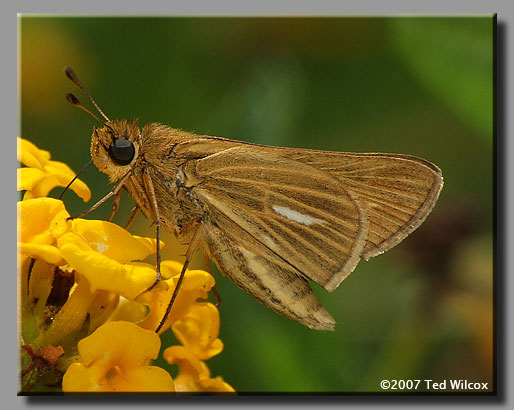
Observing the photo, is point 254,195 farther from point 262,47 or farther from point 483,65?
point 483,65

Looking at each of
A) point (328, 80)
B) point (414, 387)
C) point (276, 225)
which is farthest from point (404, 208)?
point (328, 80)

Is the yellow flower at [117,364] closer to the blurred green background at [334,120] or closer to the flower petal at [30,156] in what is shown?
the flower petal at [30,156]

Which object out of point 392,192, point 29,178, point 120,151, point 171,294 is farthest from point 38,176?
point 392,192

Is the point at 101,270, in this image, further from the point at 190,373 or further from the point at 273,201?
the point at 273,201

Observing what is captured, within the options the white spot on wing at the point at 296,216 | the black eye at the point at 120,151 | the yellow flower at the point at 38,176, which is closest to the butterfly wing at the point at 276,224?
the white spot on wing at the point at 296,216

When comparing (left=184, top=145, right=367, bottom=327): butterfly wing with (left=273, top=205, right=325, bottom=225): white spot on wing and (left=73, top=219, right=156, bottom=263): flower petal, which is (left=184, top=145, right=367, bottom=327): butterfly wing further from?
(left=73, top=219, right=156, bottom=263): flower petal

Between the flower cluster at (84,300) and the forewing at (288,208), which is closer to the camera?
the flower cluster at (84,300)

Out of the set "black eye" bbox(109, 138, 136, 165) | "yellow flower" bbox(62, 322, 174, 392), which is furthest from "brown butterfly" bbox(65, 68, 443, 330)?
"yellow flower" bbox(62, 322, 174, 392)
